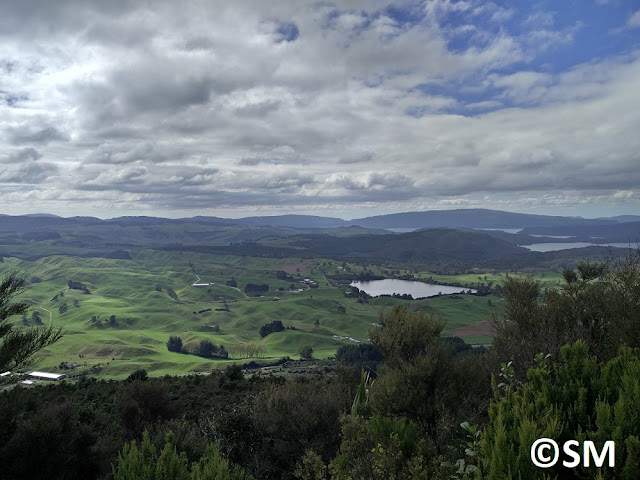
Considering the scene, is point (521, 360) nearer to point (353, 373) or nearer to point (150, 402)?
point (353, 373)

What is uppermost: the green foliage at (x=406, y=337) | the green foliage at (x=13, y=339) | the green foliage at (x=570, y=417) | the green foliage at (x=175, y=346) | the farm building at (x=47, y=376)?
the green foliage at (x=570, y=417)

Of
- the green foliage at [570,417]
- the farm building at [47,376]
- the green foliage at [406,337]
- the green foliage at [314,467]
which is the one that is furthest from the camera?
the farm building at [47,376]

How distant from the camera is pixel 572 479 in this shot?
636 cm

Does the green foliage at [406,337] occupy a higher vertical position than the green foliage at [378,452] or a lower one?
lower

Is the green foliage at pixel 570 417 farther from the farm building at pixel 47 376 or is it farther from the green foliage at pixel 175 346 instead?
the green foliage at pixel 175 346

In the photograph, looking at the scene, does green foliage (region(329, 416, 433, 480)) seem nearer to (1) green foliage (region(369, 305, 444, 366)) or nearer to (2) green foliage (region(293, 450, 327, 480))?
(2) green foliage (region(293, 450, 327, 480))

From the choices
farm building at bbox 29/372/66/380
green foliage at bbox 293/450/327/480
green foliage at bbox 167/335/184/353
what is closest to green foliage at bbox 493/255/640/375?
green foliage at bbox 293/450/327/480

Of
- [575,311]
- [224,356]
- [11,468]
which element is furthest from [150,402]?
[224,356]

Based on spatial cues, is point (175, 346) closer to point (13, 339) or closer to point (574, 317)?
point (13, 339)

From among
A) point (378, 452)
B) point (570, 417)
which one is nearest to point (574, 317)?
point (570, 417)

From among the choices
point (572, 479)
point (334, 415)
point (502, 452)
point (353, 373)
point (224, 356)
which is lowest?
point (224, 356)

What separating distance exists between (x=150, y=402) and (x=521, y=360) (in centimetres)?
2520

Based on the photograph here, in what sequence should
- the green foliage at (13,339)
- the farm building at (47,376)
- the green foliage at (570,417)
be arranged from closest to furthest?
the green foliage at (570,417)
the green foliage at (13,339)
the farm building at (47,376)

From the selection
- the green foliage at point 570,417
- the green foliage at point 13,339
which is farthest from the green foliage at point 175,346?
the green foliage at point 570,417
